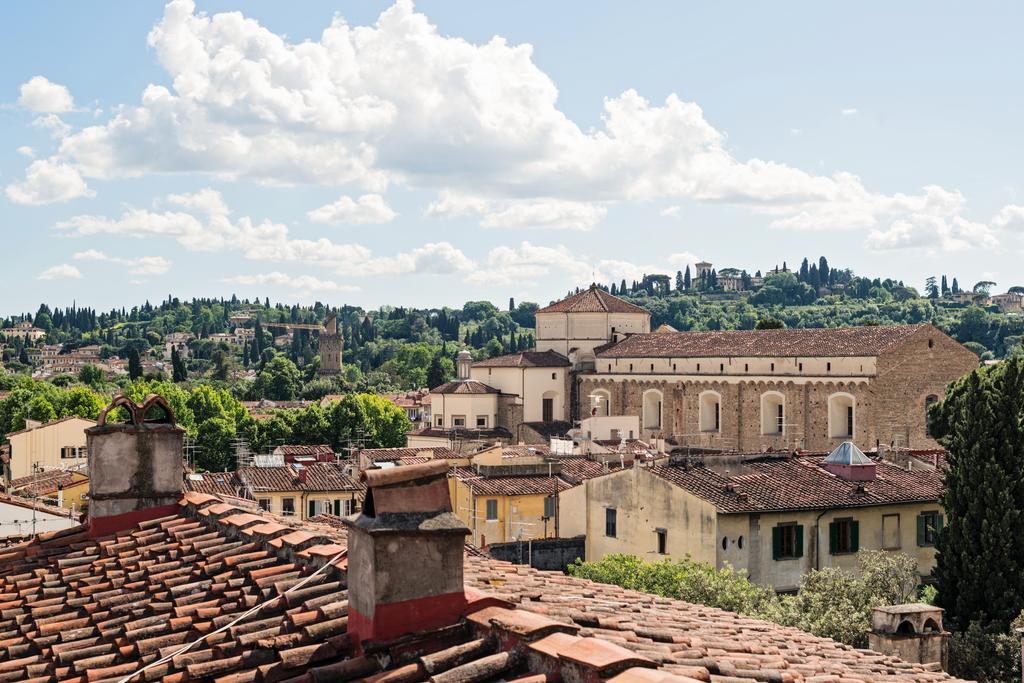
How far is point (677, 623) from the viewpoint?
7406 mm

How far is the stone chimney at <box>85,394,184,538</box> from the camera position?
30.4 feet

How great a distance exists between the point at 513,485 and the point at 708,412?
25059 mm

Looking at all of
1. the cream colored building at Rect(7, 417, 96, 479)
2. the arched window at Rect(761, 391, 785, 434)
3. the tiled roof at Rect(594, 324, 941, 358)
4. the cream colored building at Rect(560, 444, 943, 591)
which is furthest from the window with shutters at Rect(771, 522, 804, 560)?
the cream colored building at Rect(7, 417, 96, 479)

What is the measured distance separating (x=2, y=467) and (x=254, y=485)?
1236 inches

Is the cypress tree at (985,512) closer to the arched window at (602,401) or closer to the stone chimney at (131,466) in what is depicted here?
the stone chimney at (131,466)

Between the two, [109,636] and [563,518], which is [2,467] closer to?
[563,518]

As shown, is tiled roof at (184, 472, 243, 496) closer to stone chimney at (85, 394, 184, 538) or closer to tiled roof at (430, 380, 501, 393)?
tiled roof at (430, 380, 501, 393)

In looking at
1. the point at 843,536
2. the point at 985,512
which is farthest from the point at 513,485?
the point at 985,512

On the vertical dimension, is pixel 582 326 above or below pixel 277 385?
above

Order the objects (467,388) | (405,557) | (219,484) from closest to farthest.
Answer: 1. (405,557)
2. (219,484)
3. (467,388)

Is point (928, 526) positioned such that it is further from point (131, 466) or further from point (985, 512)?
point (131, 466)

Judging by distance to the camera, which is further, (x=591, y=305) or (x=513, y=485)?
(x=591, y=305)

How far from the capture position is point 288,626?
6.05 m

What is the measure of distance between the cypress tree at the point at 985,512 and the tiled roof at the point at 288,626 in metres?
16.5
